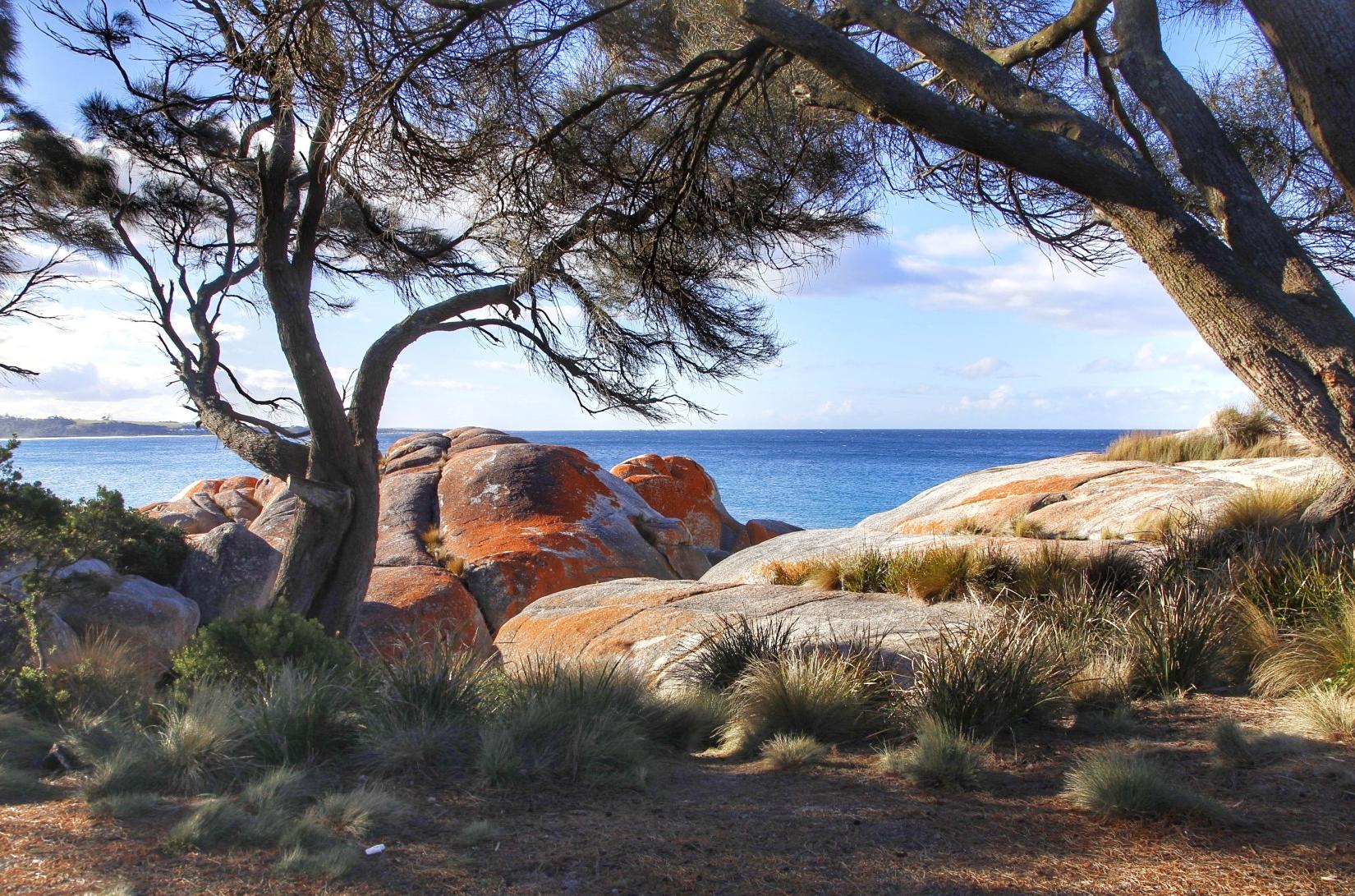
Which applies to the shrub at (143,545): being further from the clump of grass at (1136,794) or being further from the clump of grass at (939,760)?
the clump of grass at (1136,794)

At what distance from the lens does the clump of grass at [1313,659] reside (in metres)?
5.91

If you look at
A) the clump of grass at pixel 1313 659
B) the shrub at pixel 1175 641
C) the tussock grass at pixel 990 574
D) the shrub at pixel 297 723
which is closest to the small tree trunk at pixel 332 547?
the shrub at pixel 297 723

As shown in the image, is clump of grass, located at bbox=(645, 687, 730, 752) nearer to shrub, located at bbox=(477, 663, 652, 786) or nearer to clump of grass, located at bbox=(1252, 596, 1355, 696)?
shrub, located at bbox=(477, 663, 652, 786)

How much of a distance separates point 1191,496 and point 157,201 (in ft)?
38.4

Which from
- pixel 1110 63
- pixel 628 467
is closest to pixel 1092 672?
pixel 1110 63

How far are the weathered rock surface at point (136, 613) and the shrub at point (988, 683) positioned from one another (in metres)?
7.64

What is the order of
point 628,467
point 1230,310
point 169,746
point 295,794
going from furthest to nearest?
point 628,467 < point 1230,310 < point 169,746 < point 295,794

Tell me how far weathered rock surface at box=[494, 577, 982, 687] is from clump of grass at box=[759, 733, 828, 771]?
5.18 feet

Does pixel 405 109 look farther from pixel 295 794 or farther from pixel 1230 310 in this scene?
pixel 1230 310

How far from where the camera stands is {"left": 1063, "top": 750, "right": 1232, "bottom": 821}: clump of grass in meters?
4.27

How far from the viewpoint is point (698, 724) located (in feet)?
19.4

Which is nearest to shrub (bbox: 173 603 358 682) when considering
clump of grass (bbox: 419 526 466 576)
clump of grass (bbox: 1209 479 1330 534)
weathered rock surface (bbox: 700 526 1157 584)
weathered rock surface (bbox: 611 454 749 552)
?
weathered rock surface (bbox: 700 526 1157 584)

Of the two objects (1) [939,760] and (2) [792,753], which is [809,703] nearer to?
(2) [792,753]

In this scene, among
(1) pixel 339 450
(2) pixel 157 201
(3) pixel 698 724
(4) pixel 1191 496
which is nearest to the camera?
(3) pixel 698 724
